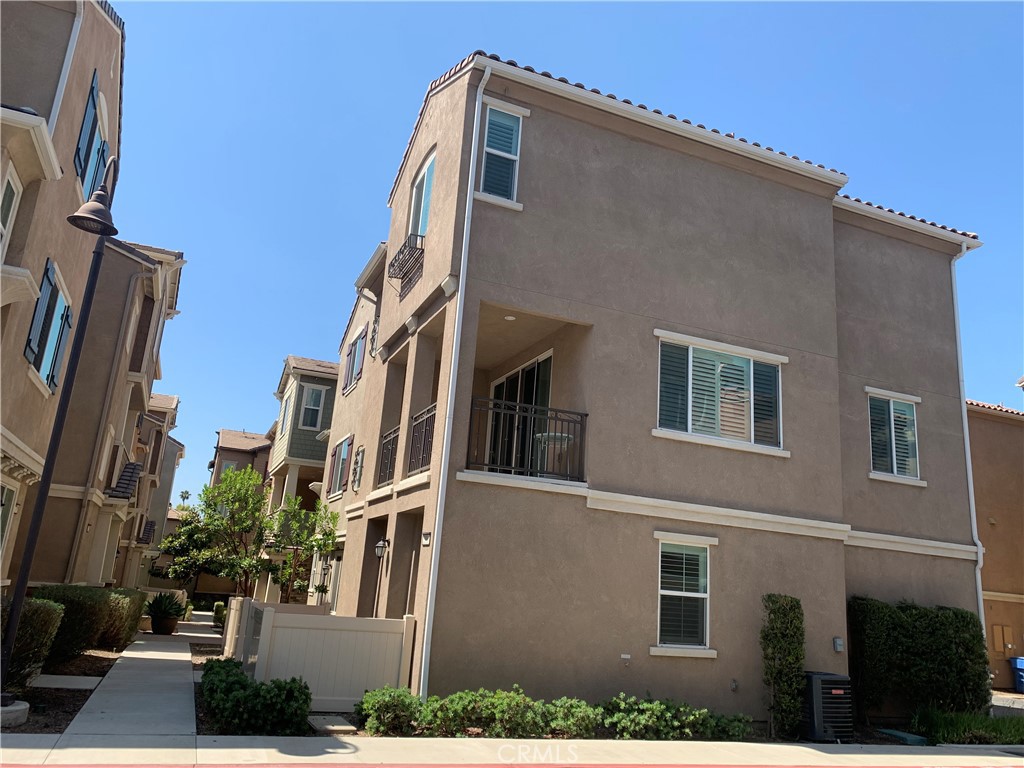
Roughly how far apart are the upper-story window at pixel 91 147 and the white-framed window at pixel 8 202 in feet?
8.14

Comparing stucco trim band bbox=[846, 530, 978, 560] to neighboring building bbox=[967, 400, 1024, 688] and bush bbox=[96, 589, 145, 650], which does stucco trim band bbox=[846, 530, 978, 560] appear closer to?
neighboring building bbox=[967, 400, 1024, 688]

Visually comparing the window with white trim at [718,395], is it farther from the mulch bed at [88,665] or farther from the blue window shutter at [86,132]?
the mulch bed at [88,665]

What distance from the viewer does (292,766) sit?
7.61m

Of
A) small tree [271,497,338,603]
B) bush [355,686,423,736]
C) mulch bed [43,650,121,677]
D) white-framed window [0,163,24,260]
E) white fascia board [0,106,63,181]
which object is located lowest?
mulch bed [43,650,121,677]

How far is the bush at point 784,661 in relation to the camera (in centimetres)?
1172

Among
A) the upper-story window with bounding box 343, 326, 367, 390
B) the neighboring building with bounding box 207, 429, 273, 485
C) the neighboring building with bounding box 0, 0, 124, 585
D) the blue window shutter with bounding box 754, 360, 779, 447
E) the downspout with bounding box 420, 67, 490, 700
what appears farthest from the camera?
the neighboring building with bounding box 207, 429, 273, 485

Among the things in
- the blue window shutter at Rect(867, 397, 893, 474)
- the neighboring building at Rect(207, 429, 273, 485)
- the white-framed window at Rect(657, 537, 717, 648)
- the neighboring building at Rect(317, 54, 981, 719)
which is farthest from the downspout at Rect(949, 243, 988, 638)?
the neighboring building at Rect(207, 429, 273, 485)

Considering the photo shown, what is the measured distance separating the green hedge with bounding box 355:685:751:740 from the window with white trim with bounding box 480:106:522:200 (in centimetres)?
758

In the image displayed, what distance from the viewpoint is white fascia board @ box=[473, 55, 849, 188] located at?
12.7m

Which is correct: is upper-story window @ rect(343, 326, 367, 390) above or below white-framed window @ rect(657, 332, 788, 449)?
above

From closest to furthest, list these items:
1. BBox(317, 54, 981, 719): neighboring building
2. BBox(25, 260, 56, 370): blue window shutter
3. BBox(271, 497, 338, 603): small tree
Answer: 1. BBox(317, 54, 981, 719): neighboring building
2. BBox(25, 260, 56, 370): blue window shutter
3. BBox(271, 497, 338, 603): small tree

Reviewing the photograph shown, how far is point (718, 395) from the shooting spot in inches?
522

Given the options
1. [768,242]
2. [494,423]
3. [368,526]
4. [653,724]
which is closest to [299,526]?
[368,526]

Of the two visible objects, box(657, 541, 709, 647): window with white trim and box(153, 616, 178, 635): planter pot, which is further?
box(153, 616, 178, 635): planter pot
